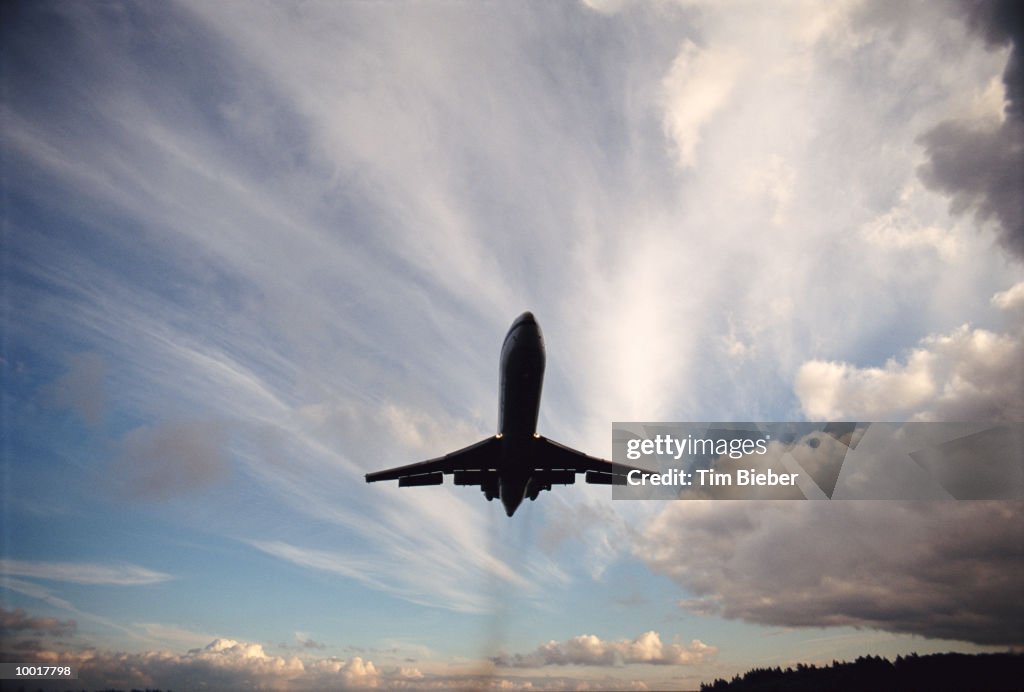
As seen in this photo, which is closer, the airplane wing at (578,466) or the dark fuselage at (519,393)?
the dark fuselage at (519,393)

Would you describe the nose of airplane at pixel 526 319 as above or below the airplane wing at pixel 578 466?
above

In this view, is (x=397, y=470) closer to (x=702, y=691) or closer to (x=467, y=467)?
(x=467, y=467)

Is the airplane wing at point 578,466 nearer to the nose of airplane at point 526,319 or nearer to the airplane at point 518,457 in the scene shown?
the airplane at point 518,457

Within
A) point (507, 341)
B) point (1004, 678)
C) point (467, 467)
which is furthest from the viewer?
point (1004, 678)

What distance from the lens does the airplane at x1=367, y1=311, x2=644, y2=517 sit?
36.2 metres

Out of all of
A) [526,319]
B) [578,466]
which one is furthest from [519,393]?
[578,466]

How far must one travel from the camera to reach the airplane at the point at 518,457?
36188 mm

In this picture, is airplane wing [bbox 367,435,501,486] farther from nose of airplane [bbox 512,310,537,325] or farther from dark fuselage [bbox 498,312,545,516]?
nose of airplane [bbox 512,310,537,325]

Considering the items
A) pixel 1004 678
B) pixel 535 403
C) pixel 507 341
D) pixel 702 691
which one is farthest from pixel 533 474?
pixel 702 691

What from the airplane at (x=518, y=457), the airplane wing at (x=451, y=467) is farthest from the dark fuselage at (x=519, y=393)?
the airplane wing at (x=451, y=467)

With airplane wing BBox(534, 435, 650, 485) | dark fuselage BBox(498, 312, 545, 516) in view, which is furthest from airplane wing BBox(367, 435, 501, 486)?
airplane wing BBox(534, 435, 650, 485)

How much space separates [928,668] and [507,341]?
147049 millimetres

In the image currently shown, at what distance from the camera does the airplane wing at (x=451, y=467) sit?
4759cm

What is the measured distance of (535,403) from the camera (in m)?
39.0
